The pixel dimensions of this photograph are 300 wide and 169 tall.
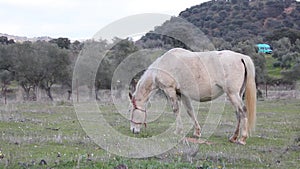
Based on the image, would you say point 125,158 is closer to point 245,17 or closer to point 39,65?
point 39,65

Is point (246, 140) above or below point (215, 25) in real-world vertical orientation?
below

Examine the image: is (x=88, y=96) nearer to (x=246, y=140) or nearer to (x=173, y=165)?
(x=246, y=140)

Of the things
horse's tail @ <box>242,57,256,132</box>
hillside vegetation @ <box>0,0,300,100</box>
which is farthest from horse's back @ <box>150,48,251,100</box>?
hillside vegetation @ <box>0,0,300,100</box>

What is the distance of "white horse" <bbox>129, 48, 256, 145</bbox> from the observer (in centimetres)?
1168

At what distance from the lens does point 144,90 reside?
1307 cm

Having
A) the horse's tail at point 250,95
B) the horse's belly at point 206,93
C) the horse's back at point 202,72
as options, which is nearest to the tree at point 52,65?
the horse's back at point 202,72

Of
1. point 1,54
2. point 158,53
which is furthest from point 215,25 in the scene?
point 158,53

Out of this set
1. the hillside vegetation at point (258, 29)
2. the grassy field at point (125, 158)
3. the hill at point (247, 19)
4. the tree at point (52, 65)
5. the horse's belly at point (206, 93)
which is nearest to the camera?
the grassy field at point (125, 158)

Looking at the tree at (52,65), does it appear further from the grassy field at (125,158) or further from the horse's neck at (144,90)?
the horse's neck at (144,90)

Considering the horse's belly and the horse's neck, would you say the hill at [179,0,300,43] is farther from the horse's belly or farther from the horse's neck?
the horse's belly

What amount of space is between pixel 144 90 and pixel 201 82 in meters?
1.93

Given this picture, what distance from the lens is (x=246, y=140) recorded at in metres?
12.0

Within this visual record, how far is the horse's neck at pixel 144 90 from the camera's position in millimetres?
12969

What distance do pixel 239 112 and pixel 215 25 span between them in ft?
252
